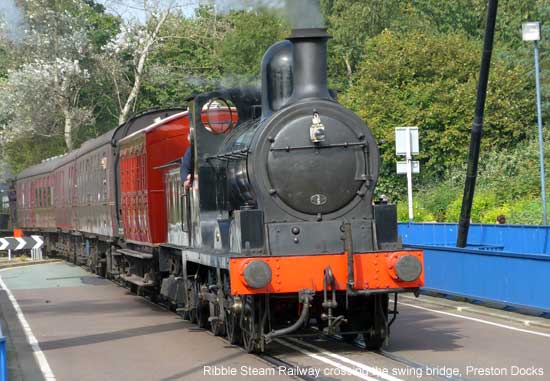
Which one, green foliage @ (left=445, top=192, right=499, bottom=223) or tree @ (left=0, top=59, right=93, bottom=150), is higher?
tree @ (left=0, top=59, right=93, bottom=150)

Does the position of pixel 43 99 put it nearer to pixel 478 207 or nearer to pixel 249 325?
pixel 478 207

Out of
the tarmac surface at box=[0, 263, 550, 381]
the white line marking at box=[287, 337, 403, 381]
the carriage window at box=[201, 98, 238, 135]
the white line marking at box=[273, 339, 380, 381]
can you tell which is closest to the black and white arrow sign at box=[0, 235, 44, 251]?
the tarmac surface at box=[0, 263, 550, 381]

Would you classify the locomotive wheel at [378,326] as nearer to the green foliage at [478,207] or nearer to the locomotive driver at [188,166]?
the locomotive driver at [188,166]

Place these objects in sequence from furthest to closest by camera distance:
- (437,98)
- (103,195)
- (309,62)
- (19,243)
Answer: (437,98)
(19,243)
(103,195)
(309,62)

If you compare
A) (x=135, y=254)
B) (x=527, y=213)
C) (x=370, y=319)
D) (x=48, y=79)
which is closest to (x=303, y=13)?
(x=370, y=319)

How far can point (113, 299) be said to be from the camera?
20.8 meters

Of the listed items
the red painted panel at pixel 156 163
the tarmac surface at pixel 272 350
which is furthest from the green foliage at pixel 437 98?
the red painted panel at pixel 156 163

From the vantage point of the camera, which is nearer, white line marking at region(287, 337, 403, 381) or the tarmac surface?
white line marking at region(287, 337, 403, 381)

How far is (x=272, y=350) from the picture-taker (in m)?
12.6

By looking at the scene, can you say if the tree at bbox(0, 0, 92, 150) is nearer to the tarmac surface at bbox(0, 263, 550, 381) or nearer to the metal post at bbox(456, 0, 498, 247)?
the tarmac surface at bbox(0, 263, 550, 381)

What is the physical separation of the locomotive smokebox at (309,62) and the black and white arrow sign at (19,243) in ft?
77.8

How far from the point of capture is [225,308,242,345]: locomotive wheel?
13.0 m

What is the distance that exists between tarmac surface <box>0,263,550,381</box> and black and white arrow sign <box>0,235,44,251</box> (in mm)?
15622

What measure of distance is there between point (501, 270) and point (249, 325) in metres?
5.82
